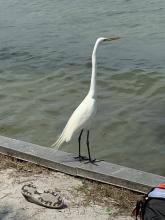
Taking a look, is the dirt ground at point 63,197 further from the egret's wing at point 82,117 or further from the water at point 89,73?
the water at point 89,73

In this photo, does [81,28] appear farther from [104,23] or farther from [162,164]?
[162,164]

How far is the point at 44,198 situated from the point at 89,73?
6.08m

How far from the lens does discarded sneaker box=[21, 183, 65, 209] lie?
4482 mm

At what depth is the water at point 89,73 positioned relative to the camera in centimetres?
732

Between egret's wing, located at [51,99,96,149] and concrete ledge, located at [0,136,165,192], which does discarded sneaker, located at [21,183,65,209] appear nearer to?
concrete ledge, located at [0,136,165,192]

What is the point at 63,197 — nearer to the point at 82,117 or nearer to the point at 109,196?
the point at 109,196

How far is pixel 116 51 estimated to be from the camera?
11836 millimetres

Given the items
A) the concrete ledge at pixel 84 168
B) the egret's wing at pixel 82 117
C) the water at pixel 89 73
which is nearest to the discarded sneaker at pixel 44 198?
the concrete ledge at pixel 84 168

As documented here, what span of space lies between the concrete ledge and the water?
4.58 feet

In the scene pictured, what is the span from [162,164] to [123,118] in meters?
1.64

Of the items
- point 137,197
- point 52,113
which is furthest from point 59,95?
point 137,197

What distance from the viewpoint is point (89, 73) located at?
10406 mm

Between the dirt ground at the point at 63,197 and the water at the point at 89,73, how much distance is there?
1.63 m

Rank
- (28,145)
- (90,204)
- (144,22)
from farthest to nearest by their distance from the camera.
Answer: (144,22), (28,145), (90,204)
